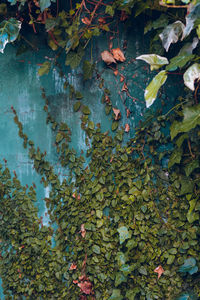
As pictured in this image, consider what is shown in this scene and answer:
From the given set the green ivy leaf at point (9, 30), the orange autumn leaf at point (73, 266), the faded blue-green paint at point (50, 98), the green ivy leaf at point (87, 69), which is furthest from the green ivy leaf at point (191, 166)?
the green ivy leaf at point (9, 30)

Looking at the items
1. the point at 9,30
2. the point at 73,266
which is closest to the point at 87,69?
the point at 9,30

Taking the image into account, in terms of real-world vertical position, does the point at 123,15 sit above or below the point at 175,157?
above

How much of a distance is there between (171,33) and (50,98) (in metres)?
1.02

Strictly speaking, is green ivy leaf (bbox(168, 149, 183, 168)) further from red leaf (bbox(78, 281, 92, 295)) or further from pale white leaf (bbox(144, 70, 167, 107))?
red leaf (bbox(78, 281, 92, 295))

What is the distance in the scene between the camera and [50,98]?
246 centimetres

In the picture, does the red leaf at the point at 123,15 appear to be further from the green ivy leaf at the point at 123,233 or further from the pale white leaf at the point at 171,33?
the green ivy leaf at the point at 123,233

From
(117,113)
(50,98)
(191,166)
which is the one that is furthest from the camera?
(50,98)

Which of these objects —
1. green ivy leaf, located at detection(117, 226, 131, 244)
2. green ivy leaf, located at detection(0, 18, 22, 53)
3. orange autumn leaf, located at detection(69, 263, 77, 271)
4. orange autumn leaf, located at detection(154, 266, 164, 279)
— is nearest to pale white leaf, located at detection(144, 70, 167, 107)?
green ivy leaf, located at detection(117, 226, 131, 244)

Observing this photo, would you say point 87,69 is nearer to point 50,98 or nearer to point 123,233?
point 50,98

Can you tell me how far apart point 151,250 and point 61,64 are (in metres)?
1.55

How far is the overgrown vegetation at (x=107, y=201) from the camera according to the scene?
2189mm

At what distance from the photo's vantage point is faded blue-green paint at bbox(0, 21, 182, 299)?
2.32 m

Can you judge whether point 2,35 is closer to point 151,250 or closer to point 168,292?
point 151,250

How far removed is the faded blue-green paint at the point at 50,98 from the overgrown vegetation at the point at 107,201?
0.06 metres
